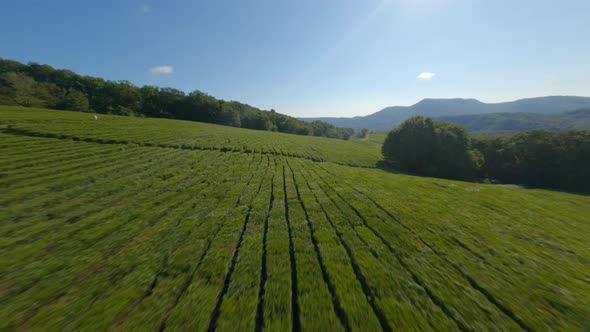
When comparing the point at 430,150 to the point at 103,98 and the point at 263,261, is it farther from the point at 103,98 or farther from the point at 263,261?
the point at 103,98

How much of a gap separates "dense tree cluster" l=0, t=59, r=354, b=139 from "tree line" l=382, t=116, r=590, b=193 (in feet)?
205

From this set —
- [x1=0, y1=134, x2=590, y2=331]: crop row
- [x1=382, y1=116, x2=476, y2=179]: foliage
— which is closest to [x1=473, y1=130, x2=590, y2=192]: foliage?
[x1=382, y1=116, x2=476, y2=179]: foliage

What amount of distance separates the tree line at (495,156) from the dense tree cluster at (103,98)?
205ft

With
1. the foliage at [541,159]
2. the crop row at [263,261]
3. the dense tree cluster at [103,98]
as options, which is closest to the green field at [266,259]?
the crop row at [263,261]

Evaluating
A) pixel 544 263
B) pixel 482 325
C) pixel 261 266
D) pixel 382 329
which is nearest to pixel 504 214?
pixel 544 263

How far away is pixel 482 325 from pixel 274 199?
10336 mm

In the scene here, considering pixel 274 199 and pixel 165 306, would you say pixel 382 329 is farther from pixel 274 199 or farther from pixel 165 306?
pixel 274 199

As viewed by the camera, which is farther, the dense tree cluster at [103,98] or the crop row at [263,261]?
the dense tree cluster at [103,98]

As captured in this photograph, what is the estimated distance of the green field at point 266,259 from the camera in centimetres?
477

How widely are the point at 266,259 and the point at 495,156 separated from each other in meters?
63.2

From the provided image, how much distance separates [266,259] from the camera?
6.83 metres

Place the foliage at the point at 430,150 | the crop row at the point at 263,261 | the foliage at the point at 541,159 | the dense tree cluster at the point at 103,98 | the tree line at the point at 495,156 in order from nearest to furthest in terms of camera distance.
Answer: the crop row at the point at 263,261 < the foliage at the point at 541,159 < the tree line at the point at 495,156 < the foliage at the point at 430,150 < the dense tree cluster at the point at 103,98

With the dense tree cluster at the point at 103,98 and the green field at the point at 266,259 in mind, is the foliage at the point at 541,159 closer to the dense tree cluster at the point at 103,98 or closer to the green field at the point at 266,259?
the green field at the point at 266,259

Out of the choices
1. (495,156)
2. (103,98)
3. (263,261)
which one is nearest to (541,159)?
(495,156)
